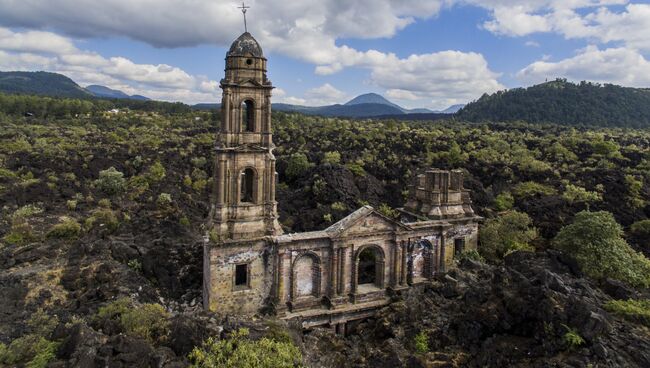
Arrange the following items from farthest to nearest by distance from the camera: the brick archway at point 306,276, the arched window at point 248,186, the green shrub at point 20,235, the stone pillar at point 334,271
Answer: the green shrub at point 20,235 → the arched window at point 248,186 → the stone pillar at point 334,271 → the brick archway at point 306,276

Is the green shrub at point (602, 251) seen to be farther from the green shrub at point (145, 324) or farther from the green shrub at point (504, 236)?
the green shrub at point (145, 324)

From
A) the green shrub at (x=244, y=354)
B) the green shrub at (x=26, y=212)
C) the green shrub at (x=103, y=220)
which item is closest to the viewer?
the green shrub at (x=244, y=354)

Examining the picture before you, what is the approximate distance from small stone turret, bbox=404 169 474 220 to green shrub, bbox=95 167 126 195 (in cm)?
2931

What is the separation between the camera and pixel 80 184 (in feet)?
136

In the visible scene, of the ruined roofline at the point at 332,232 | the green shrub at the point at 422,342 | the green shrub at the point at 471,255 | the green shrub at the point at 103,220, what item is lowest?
the green shrub at the point at 422,342

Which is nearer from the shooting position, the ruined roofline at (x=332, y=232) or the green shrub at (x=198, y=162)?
the ruined roofline at (x=332, y=232)

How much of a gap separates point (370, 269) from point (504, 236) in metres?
7.77

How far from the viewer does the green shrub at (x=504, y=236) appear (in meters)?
23.7

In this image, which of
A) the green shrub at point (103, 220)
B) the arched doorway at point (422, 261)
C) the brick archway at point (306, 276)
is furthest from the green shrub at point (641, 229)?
the green shrub at point (103, 220)

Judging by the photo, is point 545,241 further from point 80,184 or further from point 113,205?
point 80,184

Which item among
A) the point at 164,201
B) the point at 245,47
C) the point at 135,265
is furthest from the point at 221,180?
the point at 164,201

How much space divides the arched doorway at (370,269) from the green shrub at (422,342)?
3.70 m

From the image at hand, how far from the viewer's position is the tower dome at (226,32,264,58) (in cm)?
1795

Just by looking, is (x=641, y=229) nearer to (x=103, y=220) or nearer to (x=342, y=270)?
(x=342, y=270)
